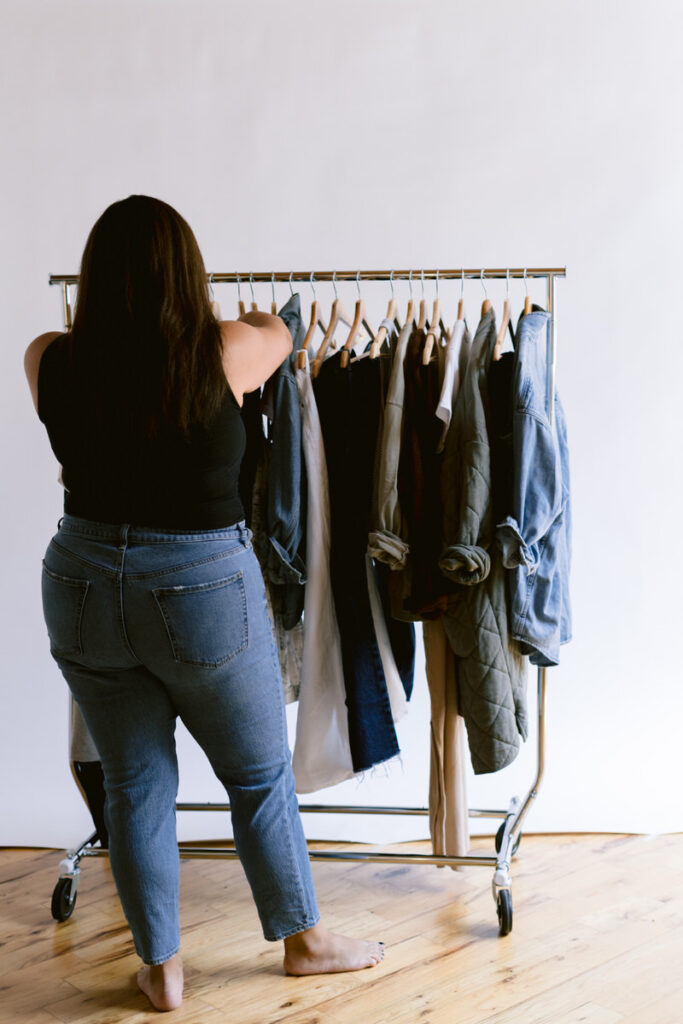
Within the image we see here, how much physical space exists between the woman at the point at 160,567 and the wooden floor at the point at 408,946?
17 centimetres

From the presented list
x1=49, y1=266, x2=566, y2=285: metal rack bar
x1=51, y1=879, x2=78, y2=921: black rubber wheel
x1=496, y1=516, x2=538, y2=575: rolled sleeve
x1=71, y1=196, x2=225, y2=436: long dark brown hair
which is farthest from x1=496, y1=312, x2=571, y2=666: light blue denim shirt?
x1=51, y1=879, x2=78, y2=921: black rubber wheel

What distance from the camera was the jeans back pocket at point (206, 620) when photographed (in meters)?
1.68

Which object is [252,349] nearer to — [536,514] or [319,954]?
[536,514]

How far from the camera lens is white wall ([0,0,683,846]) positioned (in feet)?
8.52

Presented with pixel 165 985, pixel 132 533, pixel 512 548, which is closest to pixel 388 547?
pixel 512 548

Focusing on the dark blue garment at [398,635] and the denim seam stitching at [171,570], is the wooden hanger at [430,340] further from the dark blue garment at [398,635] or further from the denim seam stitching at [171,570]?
the denim seam stitching at [171,570]

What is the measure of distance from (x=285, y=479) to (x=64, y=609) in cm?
55

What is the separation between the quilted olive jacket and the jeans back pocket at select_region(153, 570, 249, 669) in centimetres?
45

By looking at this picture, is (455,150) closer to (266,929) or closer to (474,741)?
(474,741)

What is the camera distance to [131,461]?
1.66m

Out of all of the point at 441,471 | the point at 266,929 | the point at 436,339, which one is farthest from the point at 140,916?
the point at 436,339

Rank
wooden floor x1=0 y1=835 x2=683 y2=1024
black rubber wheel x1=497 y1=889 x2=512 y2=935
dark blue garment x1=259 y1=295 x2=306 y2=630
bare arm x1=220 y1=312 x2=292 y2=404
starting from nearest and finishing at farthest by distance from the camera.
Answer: bare arm x1=220 y1=312 x2=292 y2=404, wooden floor x1=0 y1=835 x2=683 y2=1024, dark blue garment x1=259 y1=295 x2=306 y2=630, black rubber wheel x1=497 y1=889 x2=512 y2=935

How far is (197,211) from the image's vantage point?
268cm

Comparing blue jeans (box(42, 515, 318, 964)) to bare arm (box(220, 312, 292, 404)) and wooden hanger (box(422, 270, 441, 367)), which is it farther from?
wooden hanger (box(422, 270, 441, 367))
